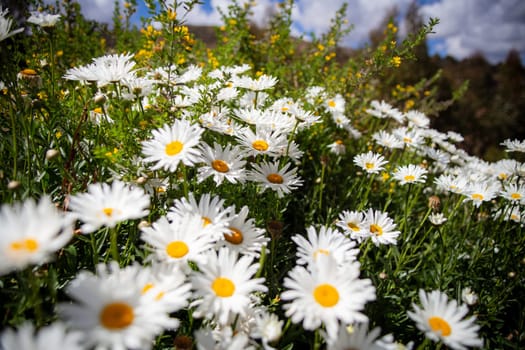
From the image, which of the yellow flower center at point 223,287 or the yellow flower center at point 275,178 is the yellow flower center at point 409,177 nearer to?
the yellow flower center at point 275,178

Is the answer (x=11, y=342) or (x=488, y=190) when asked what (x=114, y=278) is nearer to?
(x=11, y=342)

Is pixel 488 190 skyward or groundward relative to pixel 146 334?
skyward

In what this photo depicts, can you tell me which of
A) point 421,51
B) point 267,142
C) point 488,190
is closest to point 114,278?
point 267,142

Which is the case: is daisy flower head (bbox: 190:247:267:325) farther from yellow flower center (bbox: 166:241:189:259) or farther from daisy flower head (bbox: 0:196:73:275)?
daisy flower head (bbox: 0:196:73:275)

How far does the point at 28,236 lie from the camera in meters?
0.93

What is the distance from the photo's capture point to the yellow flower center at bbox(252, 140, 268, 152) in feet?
5.95

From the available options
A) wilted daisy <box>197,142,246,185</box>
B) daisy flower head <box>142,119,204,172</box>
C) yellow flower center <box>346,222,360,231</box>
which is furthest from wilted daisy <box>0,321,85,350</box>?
yellow flower center <box>346,222,360,231</box>

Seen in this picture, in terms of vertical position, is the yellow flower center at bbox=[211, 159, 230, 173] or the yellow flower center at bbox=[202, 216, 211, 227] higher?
the yellow flower center at bbox=[211, 159, 230, 173]

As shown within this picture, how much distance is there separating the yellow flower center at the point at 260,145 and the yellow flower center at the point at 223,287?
81 cm

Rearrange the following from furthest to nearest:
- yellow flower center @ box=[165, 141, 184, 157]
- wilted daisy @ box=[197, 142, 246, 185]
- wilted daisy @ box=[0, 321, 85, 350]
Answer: wilted daisy @ box=[197, 142, 246, 185], yellow flower center @ box=[165, 141, 184, 157], wilted daisy @ box=[0, 321, 85, 350]

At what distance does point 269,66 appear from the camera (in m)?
3.78

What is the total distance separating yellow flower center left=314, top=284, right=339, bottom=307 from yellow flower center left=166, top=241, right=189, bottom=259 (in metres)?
0.51

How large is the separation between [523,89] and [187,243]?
22.3 m

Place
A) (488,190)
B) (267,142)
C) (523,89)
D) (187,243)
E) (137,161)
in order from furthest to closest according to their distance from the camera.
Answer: (523,89), (488,190), (267,142), (137,161), (187,243)
